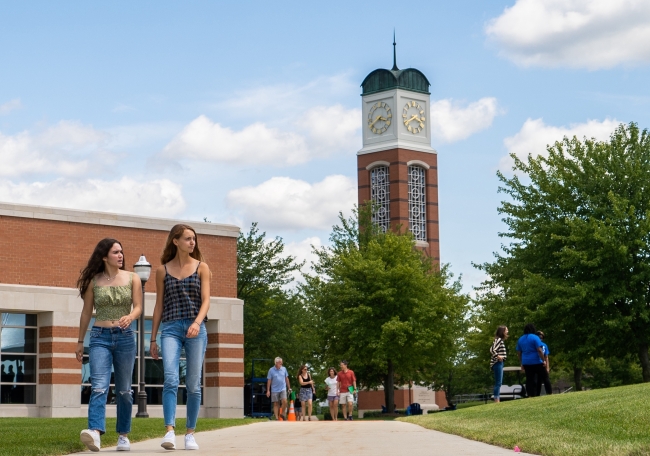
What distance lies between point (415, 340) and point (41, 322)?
20.0 m

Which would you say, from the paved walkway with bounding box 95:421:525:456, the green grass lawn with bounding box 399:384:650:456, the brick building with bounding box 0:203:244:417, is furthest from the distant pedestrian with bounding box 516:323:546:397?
the brick building with bounding box 0:203:244:417

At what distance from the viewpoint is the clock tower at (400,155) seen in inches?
3233

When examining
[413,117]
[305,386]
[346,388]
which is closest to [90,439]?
[305,386]

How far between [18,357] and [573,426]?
21513 millimetres

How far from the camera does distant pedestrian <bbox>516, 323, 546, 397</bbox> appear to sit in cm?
2069

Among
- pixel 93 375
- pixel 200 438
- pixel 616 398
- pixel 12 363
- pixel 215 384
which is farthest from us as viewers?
pixel 215 384

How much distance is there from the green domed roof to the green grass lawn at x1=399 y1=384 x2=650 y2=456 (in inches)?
2752

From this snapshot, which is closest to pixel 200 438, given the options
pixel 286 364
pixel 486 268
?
pixel 486 268

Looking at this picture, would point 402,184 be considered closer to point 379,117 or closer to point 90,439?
point 379,117

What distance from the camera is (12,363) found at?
97.8ft

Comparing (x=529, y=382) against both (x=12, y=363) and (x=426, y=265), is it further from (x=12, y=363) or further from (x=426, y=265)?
(x=426, y=265)

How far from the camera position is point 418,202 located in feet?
273

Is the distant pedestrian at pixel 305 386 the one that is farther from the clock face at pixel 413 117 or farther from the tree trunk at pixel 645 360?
the clock face at pixel 413 117

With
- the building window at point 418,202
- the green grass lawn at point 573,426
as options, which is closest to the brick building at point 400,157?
the building window at point 418,202
